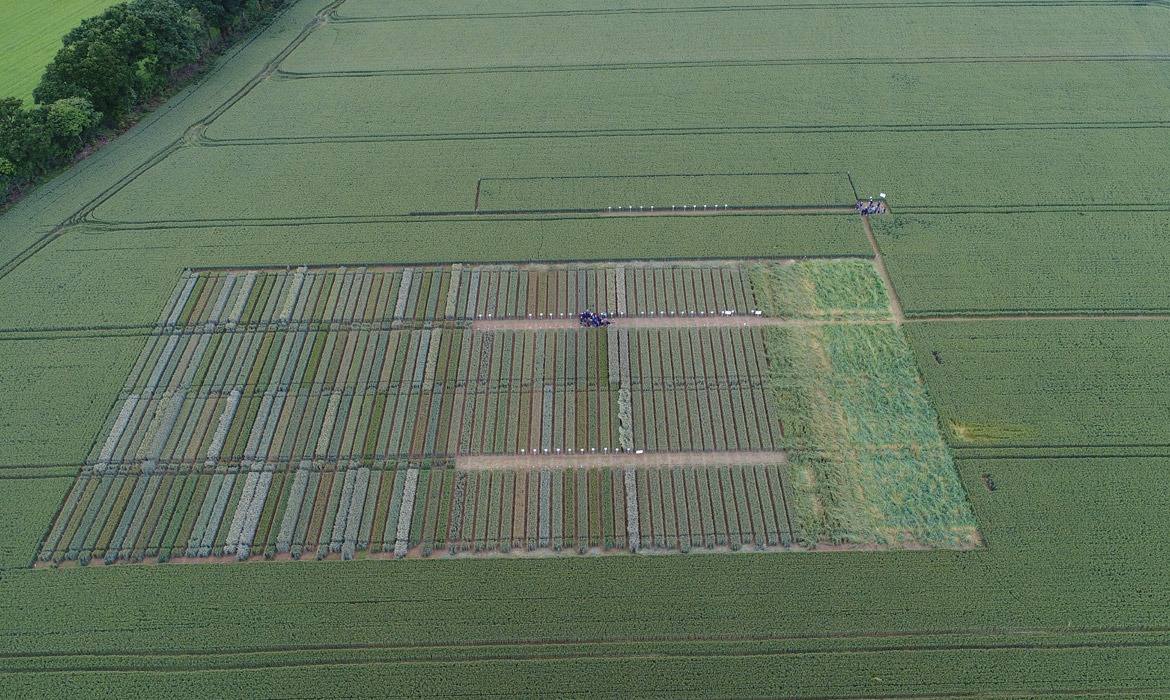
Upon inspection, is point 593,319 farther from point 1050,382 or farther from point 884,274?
point 1050,382

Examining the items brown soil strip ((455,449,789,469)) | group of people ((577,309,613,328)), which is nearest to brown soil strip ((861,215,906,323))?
brown soil strip ((455,449,789,469))

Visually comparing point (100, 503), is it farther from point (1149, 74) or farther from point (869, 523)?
point (1149, 74)

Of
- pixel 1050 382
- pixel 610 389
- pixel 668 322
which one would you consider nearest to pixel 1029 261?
pixel 1050 382

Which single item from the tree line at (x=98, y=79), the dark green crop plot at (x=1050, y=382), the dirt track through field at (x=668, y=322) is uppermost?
the tree line at (x=98, y=79)

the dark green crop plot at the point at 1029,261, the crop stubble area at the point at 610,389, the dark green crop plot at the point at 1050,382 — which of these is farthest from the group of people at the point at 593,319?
the dark green crop plot at the point at 1029,261

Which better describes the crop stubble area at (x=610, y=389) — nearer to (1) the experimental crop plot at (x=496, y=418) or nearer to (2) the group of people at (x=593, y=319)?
(1) the experimental crop plot at (x=496, y=418)

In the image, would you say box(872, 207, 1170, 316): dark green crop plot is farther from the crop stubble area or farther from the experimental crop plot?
the experimental crop plot
